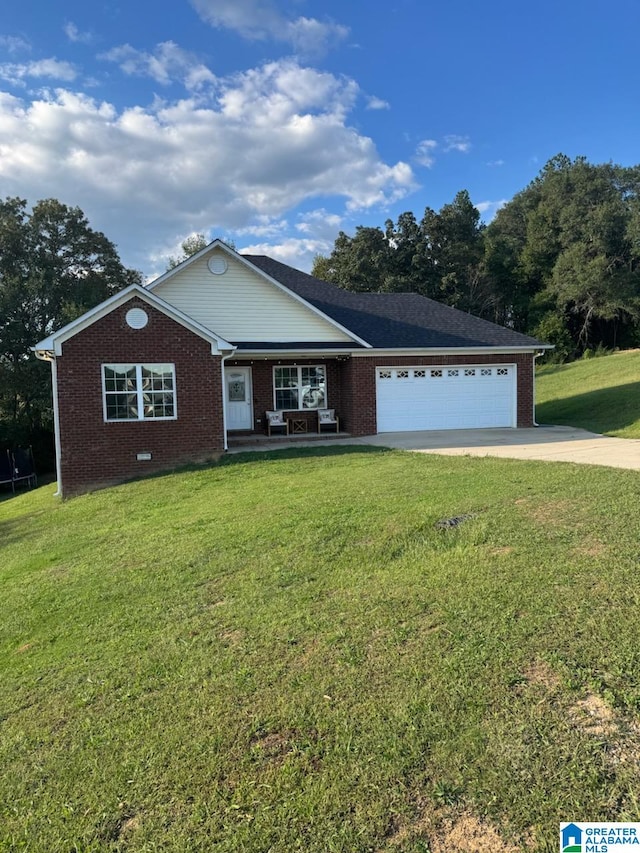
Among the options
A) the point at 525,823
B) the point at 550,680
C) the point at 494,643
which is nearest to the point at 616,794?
the point at 525,823

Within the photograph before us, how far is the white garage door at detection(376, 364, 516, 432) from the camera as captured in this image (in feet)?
58.1

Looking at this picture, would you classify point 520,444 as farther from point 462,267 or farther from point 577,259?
point 462,267

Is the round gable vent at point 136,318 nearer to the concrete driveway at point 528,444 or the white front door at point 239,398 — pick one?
the white front door at point 239,398

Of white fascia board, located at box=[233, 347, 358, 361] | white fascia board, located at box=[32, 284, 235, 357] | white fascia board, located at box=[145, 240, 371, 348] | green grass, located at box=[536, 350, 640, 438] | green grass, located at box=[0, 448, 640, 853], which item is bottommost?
green grass, located at box=[0, 448, 640, 853]

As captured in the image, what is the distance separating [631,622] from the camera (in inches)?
145

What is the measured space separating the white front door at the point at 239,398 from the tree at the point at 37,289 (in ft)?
41.9

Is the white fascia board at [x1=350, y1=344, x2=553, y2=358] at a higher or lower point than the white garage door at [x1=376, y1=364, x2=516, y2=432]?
higher

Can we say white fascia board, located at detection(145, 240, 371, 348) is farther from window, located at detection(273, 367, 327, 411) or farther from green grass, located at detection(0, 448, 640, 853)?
green grass, located at detection(0, 448, 640, 853)

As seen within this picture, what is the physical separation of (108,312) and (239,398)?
5839 millimetres

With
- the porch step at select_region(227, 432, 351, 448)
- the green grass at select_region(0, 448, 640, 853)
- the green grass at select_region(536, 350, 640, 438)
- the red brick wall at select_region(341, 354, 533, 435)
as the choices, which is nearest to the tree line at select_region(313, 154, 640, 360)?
the green grass at select_region(536, 350, 640, 438)

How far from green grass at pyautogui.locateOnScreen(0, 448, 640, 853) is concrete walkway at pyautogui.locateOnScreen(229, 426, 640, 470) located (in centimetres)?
420

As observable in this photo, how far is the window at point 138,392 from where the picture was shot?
13.3 metres

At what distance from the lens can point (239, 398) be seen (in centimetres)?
1817

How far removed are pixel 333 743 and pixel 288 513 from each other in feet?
15.3
